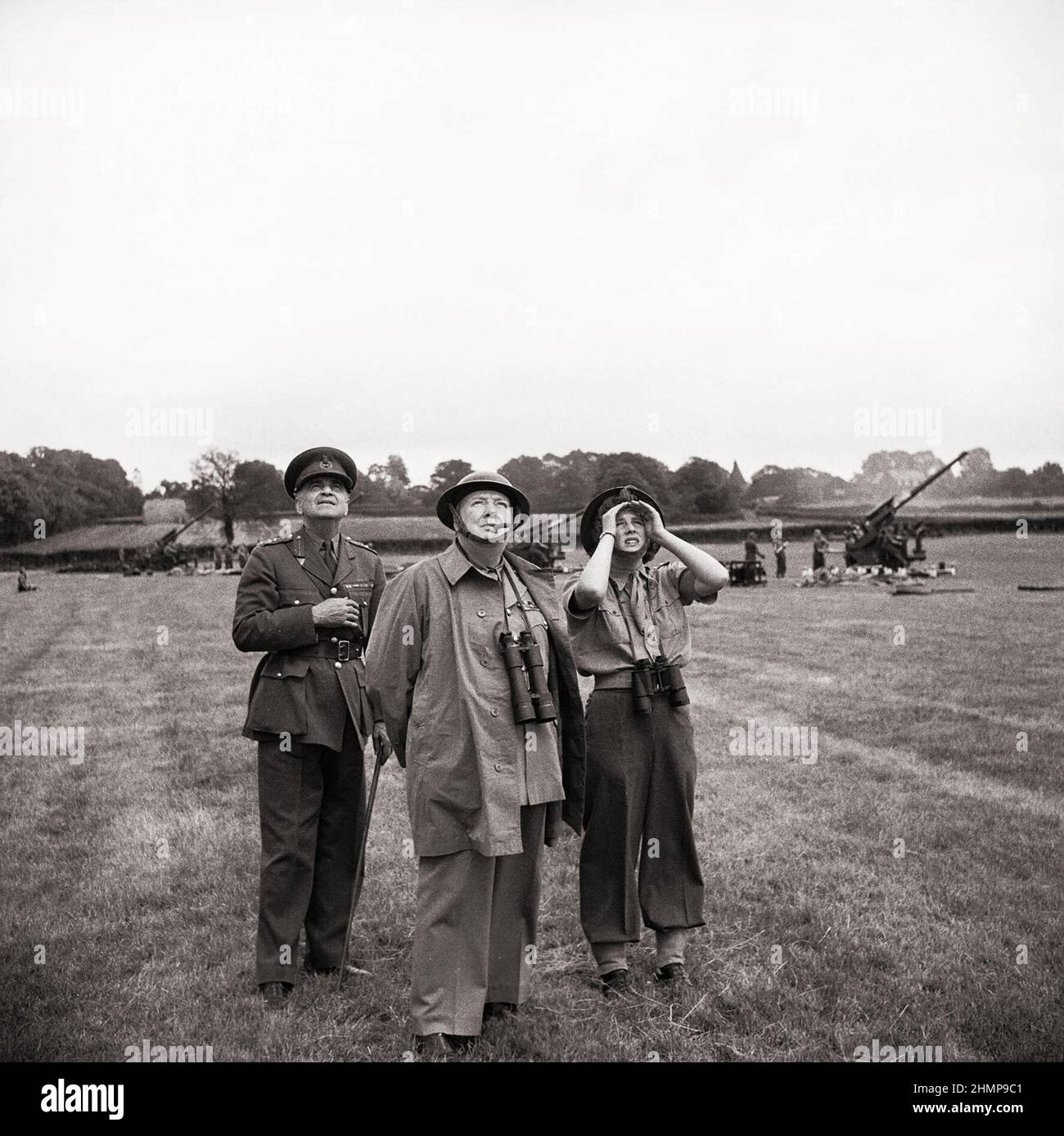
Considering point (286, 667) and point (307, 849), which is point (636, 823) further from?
point (286, 667)

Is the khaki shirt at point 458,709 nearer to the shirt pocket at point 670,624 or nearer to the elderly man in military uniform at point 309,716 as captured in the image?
the elderly man in military uniform at point 309,716

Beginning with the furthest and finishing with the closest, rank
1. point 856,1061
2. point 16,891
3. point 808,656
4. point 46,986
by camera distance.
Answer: point 808,656, point 16,891, point 46,986, point 856,1061

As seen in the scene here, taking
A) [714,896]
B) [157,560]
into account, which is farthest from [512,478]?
[714,896]

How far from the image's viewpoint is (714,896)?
5.84 m

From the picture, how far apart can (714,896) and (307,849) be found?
2518 millimetres

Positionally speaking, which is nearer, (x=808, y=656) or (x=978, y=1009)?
(x=978, y=1009)

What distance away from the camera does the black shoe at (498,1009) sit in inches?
170

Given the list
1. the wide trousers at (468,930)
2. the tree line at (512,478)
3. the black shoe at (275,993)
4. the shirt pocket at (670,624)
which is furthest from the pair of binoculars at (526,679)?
the tree line at (512,478)

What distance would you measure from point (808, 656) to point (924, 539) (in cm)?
3598

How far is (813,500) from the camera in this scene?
71438 millimetres

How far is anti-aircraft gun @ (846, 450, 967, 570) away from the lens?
3086cm

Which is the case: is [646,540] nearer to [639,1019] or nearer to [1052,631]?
[639,1019]

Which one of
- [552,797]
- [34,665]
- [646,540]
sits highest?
[646,540]

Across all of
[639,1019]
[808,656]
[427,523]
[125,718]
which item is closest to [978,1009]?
[639,1019]
